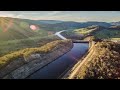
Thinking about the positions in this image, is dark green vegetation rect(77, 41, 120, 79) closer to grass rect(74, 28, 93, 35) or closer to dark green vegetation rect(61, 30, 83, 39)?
grass rect(74, 28, 93, 35)

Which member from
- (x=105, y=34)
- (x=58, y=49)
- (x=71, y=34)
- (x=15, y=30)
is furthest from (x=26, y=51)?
(x=105, y=34)

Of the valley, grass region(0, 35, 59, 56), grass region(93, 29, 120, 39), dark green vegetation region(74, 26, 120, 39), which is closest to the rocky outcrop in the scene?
the valley

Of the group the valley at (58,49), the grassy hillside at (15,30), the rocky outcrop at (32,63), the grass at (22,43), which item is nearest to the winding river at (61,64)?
the valley at (58,49)

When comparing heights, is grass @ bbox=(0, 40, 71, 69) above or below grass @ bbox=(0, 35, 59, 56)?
below

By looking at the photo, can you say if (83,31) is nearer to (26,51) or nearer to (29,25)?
(29,25)

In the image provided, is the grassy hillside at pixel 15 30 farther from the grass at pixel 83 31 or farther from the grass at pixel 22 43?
the grass at pixel 83 31
